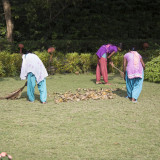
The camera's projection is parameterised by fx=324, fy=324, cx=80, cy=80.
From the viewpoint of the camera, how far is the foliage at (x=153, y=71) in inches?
Answer: 465

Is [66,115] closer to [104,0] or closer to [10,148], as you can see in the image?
[10,148]

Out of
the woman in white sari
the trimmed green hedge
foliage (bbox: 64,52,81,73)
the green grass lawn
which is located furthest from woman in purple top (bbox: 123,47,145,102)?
foliage (bbox: 64,52,81,73)

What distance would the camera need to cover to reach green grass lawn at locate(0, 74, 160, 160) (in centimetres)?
495

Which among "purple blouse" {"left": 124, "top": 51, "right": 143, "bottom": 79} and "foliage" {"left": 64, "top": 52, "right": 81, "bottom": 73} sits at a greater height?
"purple blouse" {"left": 124, "top": 51, "right": 143, "bottom": 79}

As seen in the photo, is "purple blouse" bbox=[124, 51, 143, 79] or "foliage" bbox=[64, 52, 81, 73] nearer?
"purple blouse" bbox=[124, 51, 143, 79]

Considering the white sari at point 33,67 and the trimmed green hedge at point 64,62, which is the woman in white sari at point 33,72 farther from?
the trimmed green hedge at point 64,62

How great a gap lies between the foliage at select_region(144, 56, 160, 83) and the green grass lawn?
2.41 meters

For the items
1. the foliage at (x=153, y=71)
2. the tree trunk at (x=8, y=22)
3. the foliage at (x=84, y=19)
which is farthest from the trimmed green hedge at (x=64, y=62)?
the foliage at (x=84, y=19)

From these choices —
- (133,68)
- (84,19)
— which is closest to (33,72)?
(133,68)

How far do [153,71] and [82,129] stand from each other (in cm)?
669

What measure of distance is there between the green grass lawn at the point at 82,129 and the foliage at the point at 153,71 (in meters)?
2.41

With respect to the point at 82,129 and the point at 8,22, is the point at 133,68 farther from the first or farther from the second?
the point at 8,22

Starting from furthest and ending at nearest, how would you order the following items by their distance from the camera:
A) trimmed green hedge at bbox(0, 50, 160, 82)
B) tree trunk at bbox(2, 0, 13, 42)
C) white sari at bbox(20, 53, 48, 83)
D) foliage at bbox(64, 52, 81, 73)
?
tree trunk at bbox(2, 0, 13, 42)
foliage at bbox(64, 52, 81, 73)
trimmed green hedge at bbox(0, 50, 160, 82)
white sari at bbox(20, 53, 48, 83)

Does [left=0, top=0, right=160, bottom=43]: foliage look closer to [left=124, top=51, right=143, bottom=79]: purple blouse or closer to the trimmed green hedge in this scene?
the trimmed green hedge
